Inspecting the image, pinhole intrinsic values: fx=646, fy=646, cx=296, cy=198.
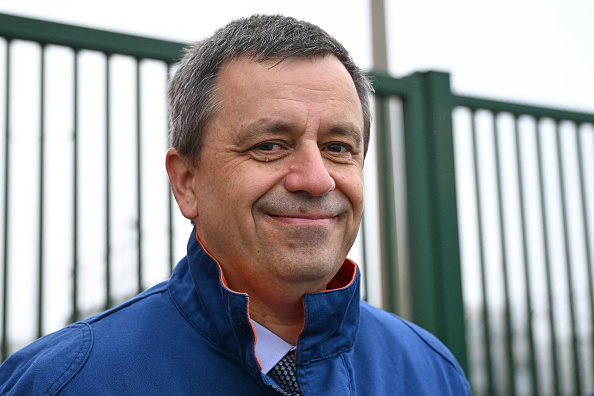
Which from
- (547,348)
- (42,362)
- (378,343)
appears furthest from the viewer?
(547,348)

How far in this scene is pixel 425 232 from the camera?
3.03 m

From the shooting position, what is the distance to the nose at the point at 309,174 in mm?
1640

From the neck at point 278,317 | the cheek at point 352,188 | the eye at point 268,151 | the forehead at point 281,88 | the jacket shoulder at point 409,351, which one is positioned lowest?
the jacket shoulder at point 409,351

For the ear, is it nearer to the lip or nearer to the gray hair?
the gray hair

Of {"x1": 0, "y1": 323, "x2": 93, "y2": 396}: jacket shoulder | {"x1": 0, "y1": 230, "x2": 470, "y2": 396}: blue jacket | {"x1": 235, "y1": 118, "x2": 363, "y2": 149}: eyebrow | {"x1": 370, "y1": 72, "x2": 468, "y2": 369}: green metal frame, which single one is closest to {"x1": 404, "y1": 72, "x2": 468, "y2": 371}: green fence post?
{"x1": 370, "y1": 72, "x2": 468, "y2": 369}: green metal frame

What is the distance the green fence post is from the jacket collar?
49.3 inches

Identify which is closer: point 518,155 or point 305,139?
point 305,139

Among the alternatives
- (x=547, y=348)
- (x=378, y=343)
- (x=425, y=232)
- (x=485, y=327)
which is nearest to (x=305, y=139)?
(x=378, y=343)

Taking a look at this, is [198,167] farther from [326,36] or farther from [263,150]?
[326,36]

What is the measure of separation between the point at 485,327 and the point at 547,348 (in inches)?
16.5

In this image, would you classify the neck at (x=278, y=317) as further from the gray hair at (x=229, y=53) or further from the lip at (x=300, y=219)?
the gray hair at (x=229, y=53)

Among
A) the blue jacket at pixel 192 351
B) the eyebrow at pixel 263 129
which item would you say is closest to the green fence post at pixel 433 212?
the blue jacket at pixel 192 351

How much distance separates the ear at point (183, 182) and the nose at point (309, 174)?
0.33 metres

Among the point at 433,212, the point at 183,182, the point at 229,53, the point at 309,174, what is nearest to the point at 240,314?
the point at 309,174
